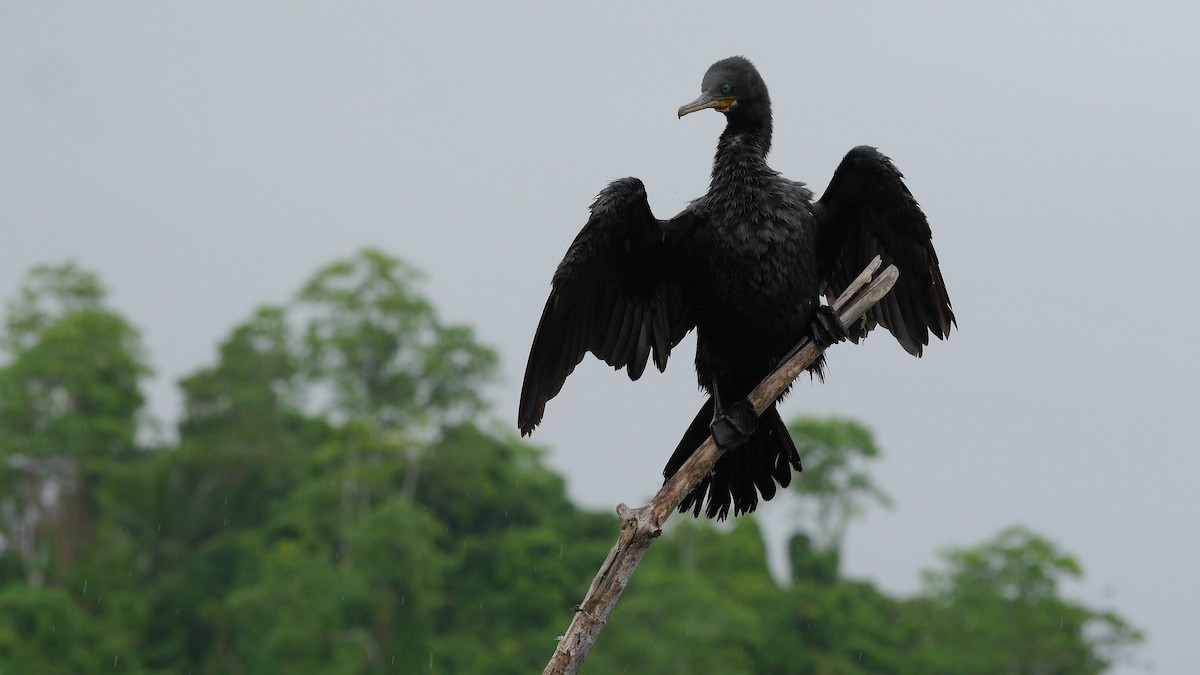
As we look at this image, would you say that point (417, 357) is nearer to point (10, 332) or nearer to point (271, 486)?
point (271, 486)

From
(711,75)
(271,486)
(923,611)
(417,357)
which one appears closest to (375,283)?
(417,357)

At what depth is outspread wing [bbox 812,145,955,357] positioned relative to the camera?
6.22 meters

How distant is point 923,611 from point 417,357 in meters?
17.4

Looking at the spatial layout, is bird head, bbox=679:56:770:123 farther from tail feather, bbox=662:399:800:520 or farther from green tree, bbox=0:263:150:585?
green tree, bbox=0:263:150:585

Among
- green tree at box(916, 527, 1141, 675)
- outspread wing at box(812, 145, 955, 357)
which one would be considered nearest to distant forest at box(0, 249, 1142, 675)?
green tree at box(916, 527, 1141, 675)

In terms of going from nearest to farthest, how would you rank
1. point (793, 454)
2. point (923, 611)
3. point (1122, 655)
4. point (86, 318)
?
point (793, 454) → point (1122, 655) → point (86, 318) → point (923, 611)

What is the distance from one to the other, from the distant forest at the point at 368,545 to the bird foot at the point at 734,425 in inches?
1340

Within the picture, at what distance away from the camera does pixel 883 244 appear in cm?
637

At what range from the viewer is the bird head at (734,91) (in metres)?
6.35

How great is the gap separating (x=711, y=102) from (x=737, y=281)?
84 cm

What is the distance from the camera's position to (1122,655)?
4169 cm

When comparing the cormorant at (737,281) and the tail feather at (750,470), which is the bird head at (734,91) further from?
the tail feather at (750,470)

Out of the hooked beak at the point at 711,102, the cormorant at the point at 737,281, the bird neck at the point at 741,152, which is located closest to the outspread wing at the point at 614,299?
the cormorant at the point at 737,281

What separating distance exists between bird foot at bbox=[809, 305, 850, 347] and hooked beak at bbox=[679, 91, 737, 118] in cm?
100
